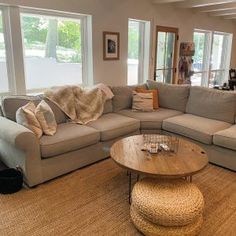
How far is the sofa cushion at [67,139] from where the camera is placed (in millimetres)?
2471

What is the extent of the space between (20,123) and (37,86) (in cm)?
145

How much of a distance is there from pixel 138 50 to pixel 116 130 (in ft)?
9.22

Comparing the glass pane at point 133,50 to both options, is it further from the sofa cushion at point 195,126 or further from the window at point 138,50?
the sofa cushion at point 195,126

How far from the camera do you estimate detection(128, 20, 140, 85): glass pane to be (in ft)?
16.6

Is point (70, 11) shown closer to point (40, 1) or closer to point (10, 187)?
point (40, 1)

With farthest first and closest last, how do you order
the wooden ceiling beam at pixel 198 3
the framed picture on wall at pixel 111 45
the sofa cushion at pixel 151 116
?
the wooden ceiling beam at pixel 198 3
the framed picture on wall at pixel 111 45
the sofa cushion at pixel 151 116

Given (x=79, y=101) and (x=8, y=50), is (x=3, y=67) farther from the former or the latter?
(x=79, y=101)

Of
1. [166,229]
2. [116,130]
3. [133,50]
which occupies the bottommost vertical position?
[166,229]

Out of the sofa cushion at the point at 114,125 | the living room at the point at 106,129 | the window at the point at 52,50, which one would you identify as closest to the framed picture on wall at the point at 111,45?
the living room at the point at 106,129

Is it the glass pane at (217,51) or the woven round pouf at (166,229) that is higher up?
the glass pane at (217,51)

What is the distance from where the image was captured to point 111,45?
4523 mm

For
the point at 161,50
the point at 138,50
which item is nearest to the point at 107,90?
the point at 138,50

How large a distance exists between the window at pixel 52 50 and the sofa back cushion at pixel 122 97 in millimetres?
925

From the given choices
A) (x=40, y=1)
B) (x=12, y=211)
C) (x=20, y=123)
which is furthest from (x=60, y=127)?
(x=40, y=1)
